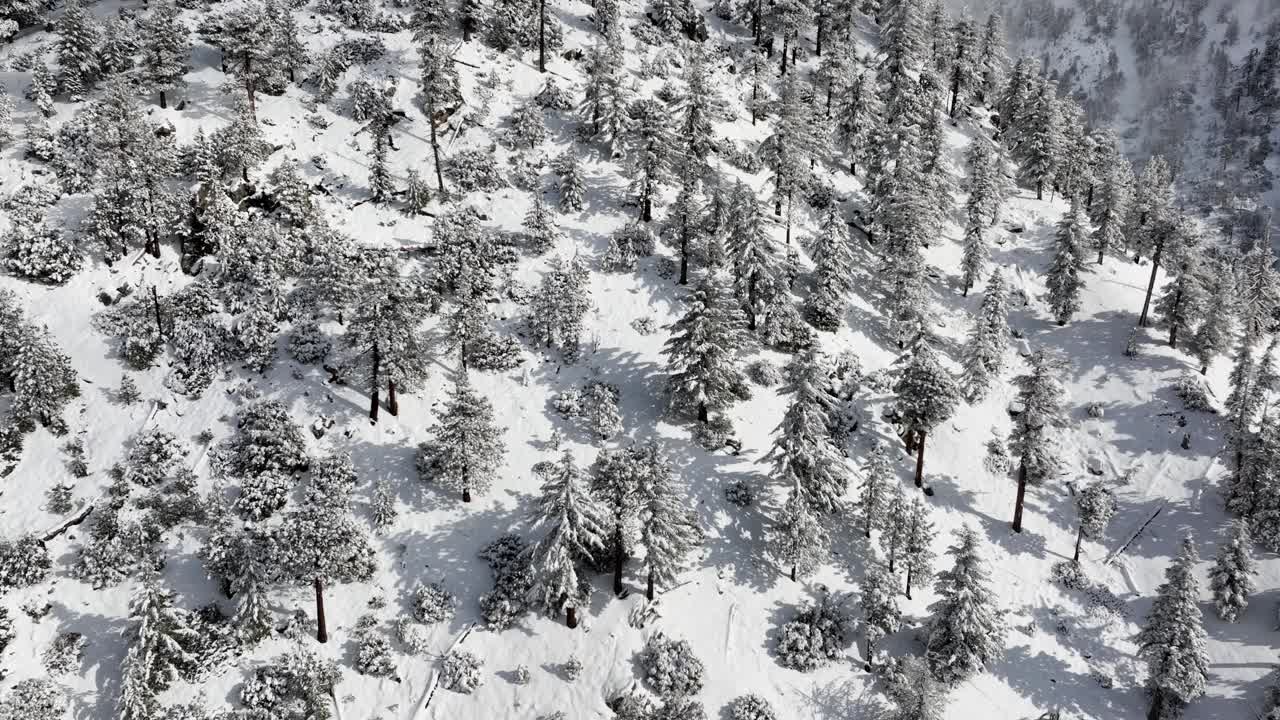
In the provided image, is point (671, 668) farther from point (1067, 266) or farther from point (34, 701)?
point (1067, 266)

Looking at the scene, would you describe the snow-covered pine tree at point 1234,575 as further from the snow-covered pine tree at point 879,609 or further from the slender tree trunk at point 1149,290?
the slender tree trunk at point 1149,290

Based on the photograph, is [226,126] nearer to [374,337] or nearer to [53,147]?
[53,147]

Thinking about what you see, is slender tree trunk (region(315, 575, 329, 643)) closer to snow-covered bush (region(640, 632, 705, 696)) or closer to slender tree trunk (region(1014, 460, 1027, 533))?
snow-covered bush (region(640, 632, 705, 696))


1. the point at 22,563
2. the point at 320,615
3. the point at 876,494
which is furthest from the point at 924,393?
the point at 22,563

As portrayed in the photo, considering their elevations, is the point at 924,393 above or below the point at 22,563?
above

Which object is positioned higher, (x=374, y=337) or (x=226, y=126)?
(x=226, y=126)

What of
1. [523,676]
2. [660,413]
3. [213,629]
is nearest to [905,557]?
[660,413]
